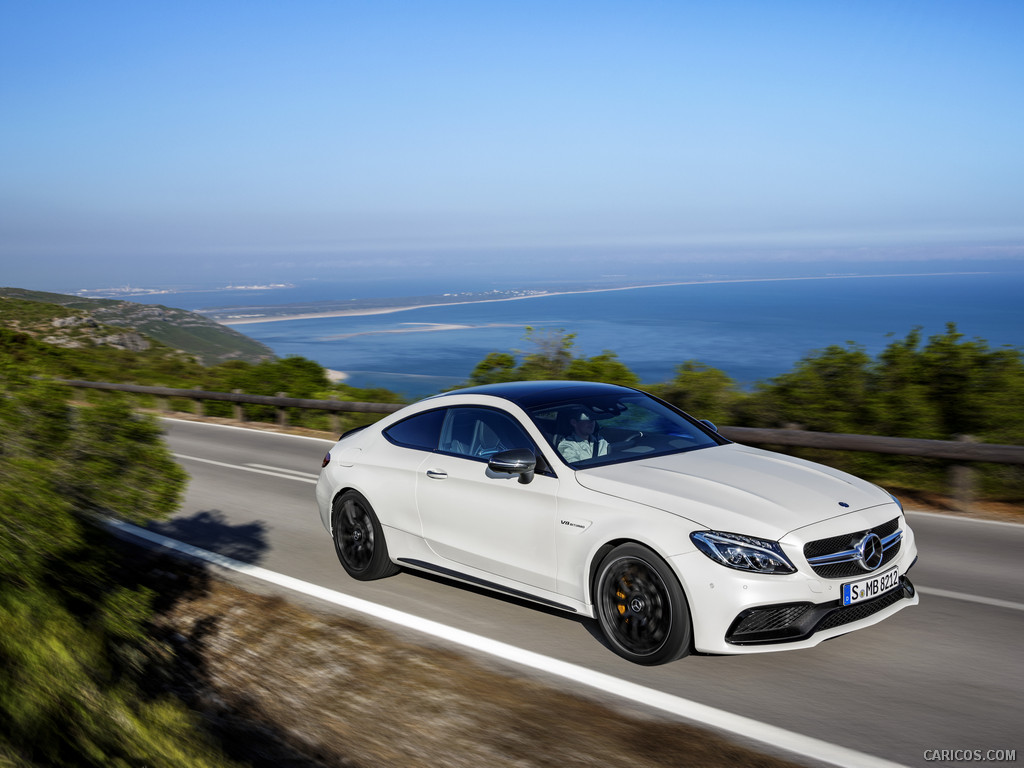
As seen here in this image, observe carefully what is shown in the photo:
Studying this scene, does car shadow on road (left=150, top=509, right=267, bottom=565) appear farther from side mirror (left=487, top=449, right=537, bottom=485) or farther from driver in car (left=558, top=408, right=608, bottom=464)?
driver in car (left=558, top=408, right=608, bottom=464)

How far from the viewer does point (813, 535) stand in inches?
187

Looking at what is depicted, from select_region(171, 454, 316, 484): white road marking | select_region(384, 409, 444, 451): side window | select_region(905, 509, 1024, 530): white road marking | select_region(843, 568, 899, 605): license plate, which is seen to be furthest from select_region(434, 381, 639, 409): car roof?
select_region(171, 454, 316, 484): white road marking

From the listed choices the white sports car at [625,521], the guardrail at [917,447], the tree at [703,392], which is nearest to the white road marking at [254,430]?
the tree at [703,392]

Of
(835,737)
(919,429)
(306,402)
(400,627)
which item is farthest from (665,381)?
(835,737)

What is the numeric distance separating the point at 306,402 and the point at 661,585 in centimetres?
1381

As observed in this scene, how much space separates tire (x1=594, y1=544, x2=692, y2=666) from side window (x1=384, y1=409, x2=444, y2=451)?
6.43 feet

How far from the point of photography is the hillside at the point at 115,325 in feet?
160

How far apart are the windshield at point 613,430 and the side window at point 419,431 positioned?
94 centimetres

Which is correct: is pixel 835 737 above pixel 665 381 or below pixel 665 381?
below

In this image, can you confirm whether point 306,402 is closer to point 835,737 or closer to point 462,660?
point 462,660

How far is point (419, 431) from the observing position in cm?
684

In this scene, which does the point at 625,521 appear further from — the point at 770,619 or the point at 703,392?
the point at 703,392

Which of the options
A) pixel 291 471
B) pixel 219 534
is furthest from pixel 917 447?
pixel 291 471

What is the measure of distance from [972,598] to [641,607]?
291 cm
